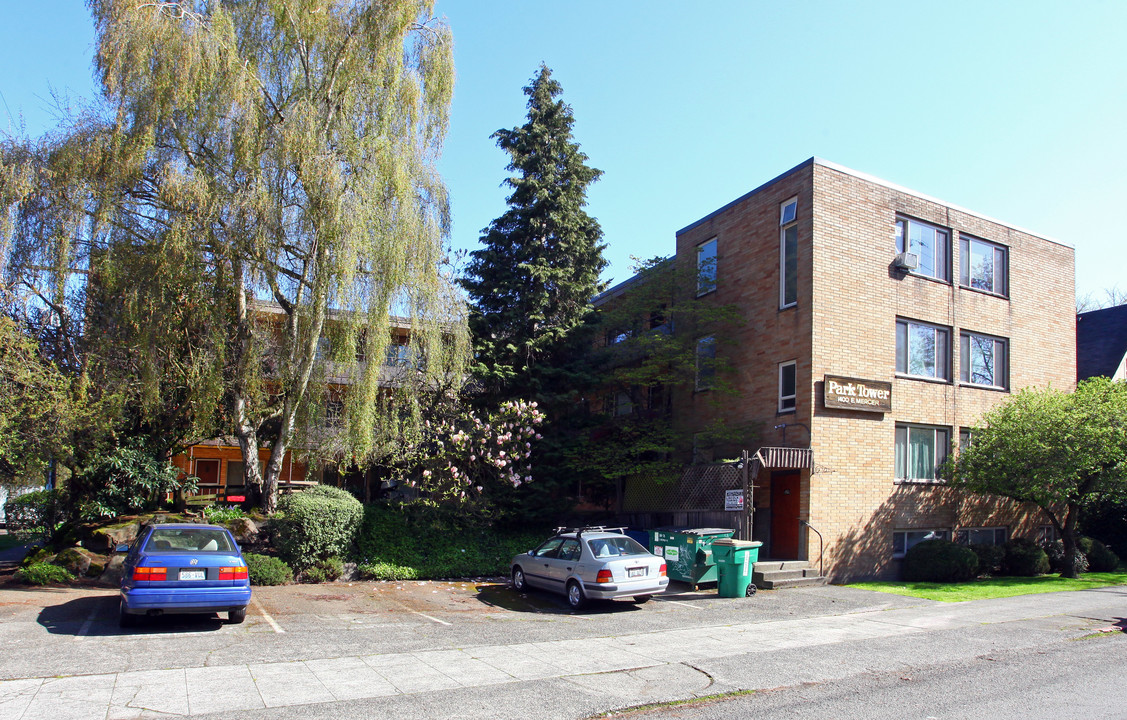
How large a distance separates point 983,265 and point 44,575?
23.2 m

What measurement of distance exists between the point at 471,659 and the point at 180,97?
11.3m

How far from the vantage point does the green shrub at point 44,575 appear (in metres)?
13.9

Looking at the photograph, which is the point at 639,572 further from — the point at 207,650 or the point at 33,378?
the point at 33,378

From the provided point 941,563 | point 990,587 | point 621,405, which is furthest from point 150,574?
point 621,405

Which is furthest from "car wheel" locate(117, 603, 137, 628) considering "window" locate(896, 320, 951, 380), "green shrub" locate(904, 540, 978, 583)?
"window" locate(896, 320, 951, 380)

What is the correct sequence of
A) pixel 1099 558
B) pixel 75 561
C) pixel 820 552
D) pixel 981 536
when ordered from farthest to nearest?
pixel 1099 558 < pixel 981 536 < pixel 820 552 < pixel 75 561

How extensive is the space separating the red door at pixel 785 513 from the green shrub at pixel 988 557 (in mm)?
4700

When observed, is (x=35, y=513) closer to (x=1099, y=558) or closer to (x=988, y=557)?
(x=988, y=557)

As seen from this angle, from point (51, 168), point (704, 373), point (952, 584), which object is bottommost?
point (952, 584)

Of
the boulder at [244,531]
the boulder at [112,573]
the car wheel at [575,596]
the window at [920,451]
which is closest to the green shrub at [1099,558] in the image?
the window at [920,451]

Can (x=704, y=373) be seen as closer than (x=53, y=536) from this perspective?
No

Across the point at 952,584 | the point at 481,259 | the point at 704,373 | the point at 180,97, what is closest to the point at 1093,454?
the point at 952,584

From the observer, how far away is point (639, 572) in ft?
43.4

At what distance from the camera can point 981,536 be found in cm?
2030
